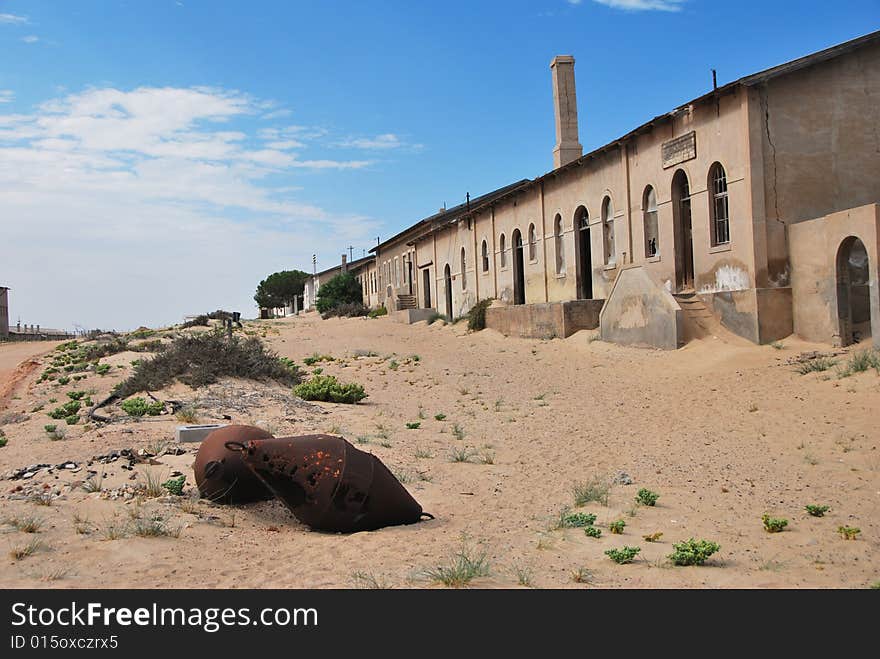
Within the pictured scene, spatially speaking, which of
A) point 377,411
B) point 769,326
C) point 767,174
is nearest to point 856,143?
point 767,174

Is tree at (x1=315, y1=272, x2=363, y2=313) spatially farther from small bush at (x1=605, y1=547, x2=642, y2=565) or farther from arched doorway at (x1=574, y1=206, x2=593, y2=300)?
small bush at (x1=605, y1=547, x2=642, y2=565)

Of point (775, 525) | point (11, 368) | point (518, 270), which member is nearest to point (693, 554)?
point (775, 525)

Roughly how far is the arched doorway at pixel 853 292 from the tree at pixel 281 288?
76588 millimetres

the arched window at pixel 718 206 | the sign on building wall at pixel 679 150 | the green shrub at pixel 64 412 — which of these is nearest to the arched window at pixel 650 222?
the sign on building wall at pixel 679 150

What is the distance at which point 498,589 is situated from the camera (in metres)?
4.48

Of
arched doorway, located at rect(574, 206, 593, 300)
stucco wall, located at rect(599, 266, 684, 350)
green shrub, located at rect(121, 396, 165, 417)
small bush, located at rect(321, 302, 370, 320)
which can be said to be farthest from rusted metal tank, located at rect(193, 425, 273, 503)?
small bush, located at rect(321, 302, 370, 320)

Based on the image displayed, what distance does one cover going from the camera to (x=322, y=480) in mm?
5988

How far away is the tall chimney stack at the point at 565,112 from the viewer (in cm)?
2847

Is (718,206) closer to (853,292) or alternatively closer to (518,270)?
(853,292)

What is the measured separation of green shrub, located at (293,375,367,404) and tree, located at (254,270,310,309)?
7459cm

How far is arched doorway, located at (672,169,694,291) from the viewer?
1866 centimetres

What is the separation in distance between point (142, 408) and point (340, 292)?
49709 millimetres

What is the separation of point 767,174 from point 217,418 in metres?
12.0
